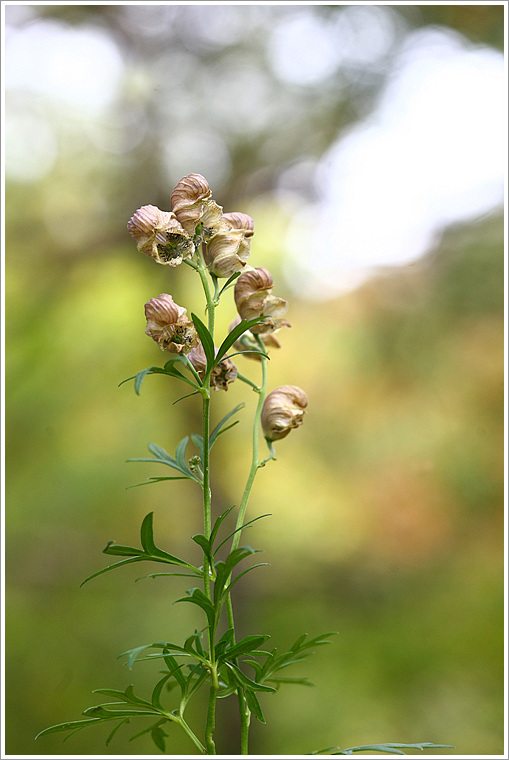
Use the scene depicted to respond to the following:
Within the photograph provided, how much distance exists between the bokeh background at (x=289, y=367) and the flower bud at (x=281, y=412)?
3.67 feet

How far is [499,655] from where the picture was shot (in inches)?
64.0

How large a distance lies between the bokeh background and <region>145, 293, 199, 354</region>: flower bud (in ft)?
3.81

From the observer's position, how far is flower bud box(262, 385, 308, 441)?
49 cm

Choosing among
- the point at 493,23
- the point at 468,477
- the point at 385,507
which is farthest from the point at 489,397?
the point at 493,23

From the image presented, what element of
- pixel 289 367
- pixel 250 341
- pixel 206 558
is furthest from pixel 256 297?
pixel 289 367

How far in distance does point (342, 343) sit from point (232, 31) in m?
0.87

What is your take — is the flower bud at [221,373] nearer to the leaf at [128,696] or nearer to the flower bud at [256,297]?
the flower bud at [256,297]

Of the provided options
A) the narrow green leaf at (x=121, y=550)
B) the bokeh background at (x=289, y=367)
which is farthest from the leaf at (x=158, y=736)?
the bokeh background at (x=289, y=367)

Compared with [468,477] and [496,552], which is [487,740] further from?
[468,477]

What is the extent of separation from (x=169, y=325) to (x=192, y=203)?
0.09 m

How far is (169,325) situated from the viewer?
44cm

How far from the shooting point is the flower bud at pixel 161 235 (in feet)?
1.42

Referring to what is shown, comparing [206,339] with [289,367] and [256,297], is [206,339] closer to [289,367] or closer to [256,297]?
[256,297]

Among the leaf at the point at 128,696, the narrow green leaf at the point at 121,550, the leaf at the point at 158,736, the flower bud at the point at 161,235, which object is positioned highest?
the flower bud at the point at 161,235
